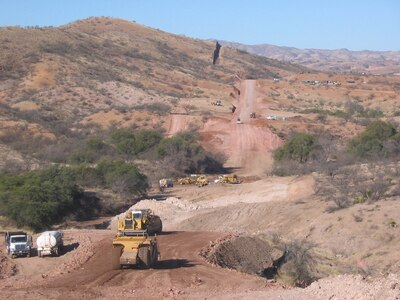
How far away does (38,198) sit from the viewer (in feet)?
142

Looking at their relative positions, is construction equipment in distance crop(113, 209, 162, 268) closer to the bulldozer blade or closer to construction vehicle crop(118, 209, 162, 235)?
the bulldozer blade

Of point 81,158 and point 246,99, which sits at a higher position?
point 246,99

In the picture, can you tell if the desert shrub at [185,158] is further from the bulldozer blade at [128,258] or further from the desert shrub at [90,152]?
the bulldozer blade at [128,258]

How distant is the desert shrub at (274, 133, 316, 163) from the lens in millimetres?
67438

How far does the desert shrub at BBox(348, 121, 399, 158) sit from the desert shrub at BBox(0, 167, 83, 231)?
26.9 metres

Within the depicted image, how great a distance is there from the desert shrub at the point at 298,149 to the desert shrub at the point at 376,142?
372 cm

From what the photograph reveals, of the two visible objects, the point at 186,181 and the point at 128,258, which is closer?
the point at 128,258

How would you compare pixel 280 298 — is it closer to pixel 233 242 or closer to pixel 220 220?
pixel 233 242

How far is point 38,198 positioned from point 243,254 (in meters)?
17.0

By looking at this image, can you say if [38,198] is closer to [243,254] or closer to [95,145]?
[243,254]

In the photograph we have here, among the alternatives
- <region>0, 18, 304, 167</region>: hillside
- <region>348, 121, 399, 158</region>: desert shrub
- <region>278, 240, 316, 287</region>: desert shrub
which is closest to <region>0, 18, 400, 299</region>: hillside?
<region>278, 240, 316, 287</region>: desert shrub

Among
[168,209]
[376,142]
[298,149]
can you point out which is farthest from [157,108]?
[168,209]

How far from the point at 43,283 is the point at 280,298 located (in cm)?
847

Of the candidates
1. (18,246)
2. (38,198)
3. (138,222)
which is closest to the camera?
(138,222)
